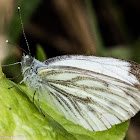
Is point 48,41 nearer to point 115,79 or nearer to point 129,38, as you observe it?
point 129,38

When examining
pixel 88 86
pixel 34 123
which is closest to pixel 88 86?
pixel 88 86

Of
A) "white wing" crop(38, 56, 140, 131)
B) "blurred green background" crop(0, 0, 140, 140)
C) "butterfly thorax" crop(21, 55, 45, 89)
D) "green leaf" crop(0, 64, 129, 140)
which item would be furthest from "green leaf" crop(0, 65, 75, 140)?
"blurred green background" crop(0, 0, 140, 140)

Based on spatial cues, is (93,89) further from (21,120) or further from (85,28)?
(85,28)

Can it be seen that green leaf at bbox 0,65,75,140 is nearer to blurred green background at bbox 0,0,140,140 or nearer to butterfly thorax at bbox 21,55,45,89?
butterfly thorax at bbox 21,55,45,89

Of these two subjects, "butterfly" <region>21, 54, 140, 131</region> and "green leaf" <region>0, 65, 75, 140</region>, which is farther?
"butterfly" <region>21, 54, 140, 131</region>

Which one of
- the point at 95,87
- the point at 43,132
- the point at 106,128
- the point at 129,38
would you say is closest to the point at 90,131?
the point at 106,128

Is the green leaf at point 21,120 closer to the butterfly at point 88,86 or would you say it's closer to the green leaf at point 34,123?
the green leaf at point 34,123
